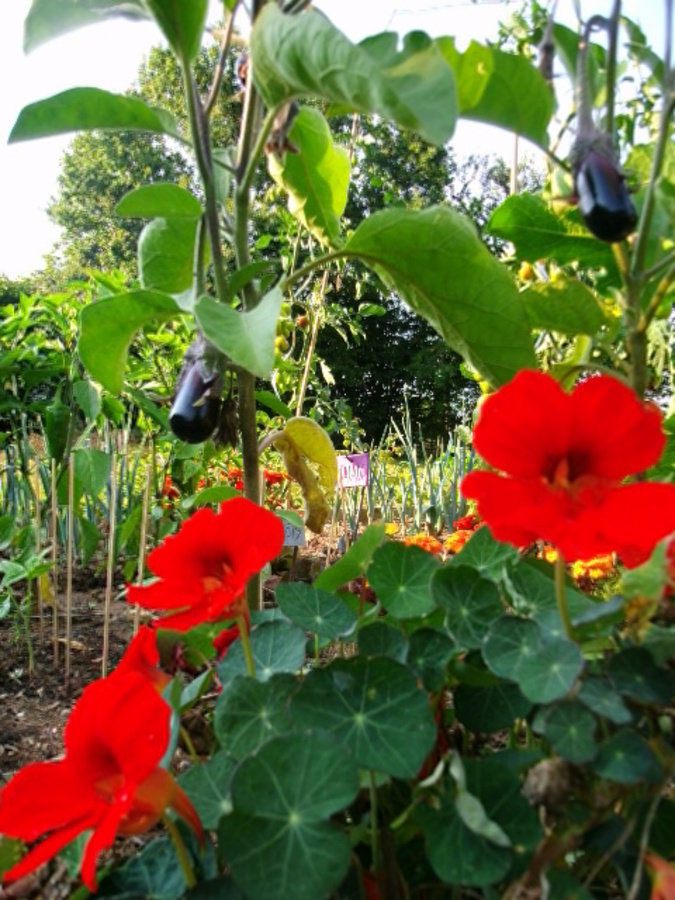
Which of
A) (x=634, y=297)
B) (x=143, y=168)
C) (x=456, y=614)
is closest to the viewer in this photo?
(x=456, y=614)

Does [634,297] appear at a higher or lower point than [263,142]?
lower

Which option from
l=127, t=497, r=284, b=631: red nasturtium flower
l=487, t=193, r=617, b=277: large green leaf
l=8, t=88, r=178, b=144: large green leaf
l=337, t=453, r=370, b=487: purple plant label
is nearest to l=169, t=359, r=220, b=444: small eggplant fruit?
l=127, t=497, r=284, b=631: red nasturtium flower

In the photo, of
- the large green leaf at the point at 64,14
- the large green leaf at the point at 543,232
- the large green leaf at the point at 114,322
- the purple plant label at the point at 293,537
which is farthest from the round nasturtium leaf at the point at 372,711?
the purple plant label at the point at 293,537

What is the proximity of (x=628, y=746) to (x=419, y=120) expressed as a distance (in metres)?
0.33

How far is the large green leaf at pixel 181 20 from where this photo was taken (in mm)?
581

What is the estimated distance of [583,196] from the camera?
0.51 m

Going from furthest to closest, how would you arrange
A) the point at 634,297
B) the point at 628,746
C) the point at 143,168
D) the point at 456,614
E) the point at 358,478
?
the point at 143,168 < the point at 358,478 < the point at 634,297 < the point at 456,614 < the point at 628,746

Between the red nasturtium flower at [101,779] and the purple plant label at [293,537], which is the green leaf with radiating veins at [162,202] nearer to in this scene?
the red nasturtium flower at [101,779]

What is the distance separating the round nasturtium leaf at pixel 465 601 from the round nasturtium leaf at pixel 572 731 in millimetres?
78

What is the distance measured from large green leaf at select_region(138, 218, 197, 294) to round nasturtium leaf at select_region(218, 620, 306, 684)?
0.35 metres

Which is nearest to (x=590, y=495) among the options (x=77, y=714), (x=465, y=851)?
(x=465, y=851)

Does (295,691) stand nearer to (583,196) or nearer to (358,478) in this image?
(583,196)

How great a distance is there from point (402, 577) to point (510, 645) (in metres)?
0.13

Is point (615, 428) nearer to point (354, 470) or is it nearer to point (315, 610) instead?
point (315, 610)
